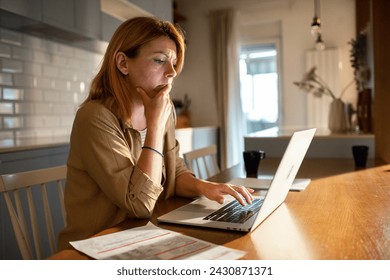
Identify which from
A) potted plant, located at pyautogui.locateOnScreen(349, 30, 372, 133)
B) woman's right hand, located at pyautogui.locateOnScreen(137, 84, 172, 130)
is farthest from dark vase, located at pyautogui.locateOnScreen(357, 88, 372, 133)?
woman's right hand, located at pyautogui.locateOnScreen(137, 84, 172, 130)

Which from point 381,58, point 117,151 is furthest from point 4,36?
point 381,58

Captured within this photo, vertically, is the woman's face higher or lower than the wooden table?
higher

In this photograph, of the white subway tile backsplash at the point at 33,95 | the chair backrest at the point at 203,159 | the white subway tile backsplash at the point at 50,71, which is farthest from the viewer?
the white subway tile backsplash at the point at 50,71

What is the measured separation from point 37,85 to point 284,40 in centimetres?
306

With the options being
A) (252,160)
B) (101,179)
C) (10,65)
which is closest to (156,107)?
(101,179)

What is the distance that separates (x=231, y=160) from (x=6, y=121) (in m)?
2.89

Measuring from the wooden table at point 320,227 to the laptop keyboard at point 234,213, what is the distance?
4cm

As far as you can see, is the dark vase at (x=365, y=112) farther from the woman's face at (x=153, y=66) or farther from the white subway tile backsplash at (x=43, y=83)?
the white subway tile backsplash at (x=43, y=83)

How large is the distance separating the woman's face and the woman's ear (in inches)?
0.5

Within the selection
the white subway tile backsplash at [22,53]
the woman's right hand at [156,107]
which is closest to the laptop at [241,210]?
the woman's right hand at [156,107]

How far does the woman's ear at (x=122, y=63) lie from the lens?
1030 mm

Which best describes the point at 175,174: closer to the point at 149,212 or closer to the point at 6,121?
the point at 149,212

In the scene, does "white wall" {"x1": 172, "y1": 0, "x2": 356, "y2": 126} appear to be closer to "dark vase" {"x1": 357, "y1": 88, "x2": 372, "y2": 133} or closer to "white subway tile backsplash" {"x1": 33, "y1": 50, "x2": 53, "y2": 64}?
"dark vase" {"x1": 357, "y1": 88, "x2": 372, "y2": 133}

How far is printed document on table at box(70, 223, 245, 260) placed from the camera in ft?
1.89
